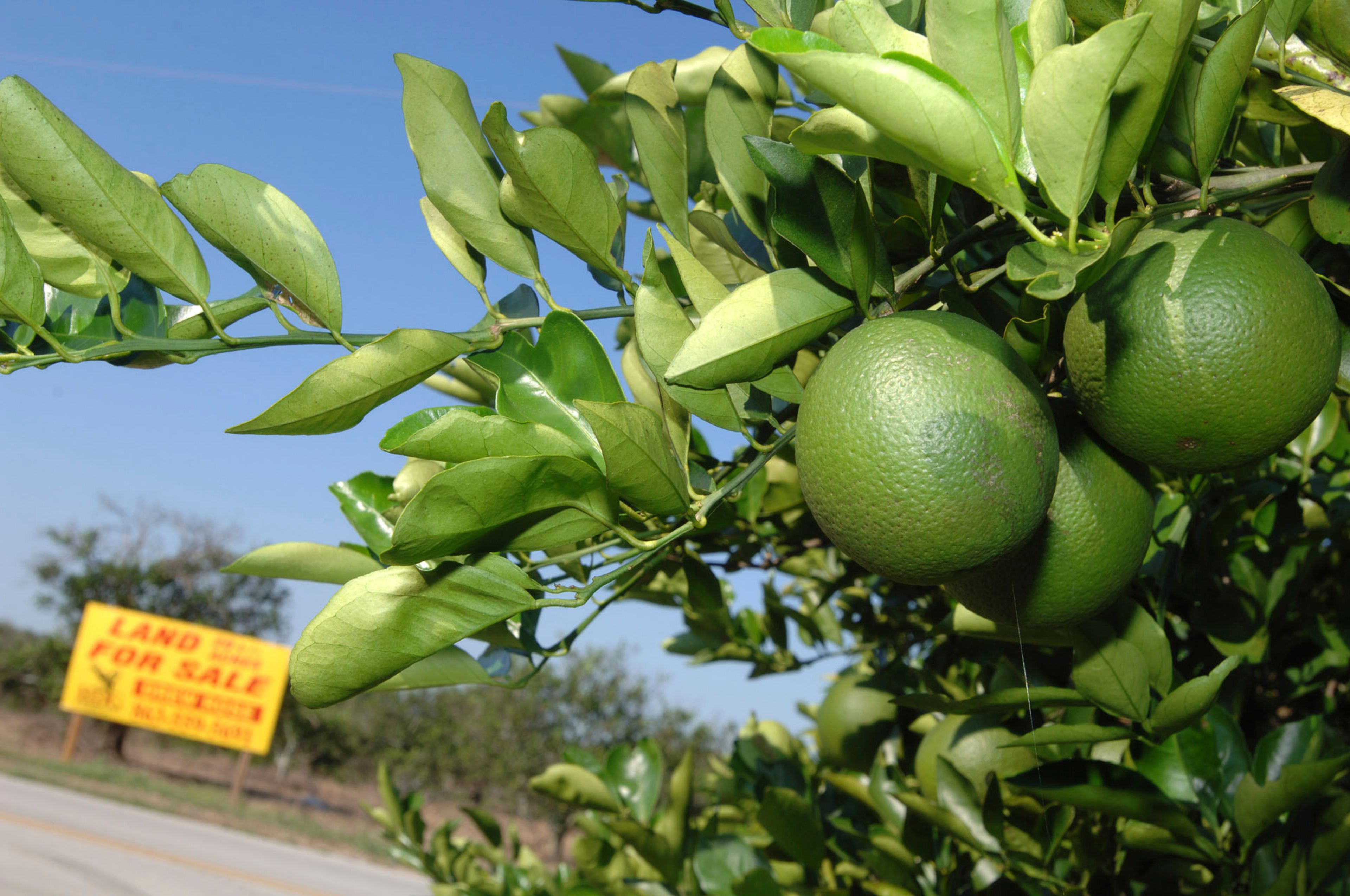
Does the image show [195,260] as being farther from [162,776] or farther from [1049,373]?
[162,776]

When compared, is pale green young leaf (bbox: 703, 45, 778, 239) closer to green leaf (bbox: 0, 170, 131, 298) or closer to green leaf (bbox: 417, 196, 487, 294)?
green leaf (bbox: 417, 196, 487, 294)

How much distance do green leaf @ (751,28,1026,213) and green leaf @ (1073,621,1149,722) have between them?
1.19 feet

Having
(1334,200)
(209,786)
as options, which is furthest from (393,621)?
(209,786)

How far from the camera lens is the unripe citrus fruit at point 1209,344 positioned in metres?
0.47

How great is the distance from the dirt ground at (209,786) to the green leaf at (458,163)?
12.4 m

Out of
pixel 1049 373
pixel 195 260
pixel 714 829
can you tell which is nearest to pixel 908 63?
pixel 1049 373

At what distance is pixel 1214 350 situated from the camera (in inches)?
18.4

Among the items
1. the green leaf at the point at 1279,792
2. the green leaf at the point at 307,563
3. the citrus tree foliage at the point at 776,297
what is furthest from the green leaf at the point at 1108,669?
the green leaf at the point at 307,563

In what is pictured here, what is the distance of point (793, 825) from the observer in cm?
99

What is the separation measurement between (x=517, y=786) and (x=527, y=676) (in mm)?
19017

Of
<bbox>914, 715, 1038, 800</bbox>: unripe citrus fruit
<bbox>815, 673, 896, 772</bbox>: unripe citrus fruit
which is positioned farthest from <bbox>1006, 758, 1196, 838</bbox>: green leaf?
<bbox>815, 673, 896, 772</bbox>: unripe citrus fruit

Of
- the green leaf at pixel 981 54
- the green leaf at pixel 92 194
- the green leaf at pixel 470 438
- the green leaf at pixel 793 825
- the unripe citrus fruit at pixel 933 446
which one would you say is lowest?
the green leaf at pixel 793 825

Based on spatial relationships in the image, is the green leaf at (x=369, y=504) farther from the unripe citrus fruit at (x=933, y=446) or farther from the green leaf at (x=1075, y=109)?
the green leaf at (x=1075, y=109)

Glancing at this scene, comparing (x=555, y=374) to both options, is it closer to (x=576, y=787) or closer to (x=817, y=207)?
(x=817, y=207)
